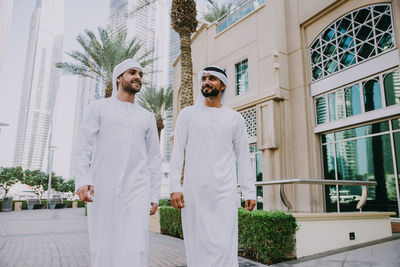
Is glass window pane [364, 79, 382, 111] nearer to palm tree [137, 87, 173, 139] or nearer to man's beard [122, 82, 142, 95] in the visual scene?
man's beard [122, 82, 142, 95]

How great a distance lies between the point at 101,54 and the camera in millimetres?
17203

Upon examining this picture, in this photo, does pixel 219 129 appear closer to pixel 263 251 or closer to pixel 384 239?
pixel 263 251

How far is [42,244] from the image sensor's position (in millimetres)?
7004

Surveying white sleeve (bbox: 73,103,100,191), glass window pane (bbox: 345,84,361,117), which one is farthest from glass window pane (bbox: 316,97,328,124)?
white sleeve (bbox: 73,103,100,191)

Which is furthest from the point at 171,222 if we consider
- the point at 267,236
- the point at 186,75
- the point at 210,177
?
the point at 210,177

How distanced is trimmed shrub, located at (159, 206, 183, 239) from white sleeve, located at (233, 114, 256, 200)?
17.3 feet

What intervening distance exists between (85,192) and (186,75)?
763cm

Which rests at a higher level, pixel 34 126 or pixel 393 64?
pixel 34 126

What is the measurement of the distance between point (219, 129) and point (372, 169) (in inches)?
299

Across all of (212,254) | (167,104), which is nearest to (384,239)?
(212,254)

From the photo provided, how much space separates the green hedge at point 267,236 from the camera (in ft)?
16.8

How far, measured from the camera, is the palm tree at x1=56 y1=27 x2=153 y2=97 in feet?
56.2

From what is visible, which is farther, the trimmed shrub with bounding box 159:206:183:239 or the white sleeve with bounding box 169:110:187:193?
the trimmed shrub with bounding box 159:206:183:239

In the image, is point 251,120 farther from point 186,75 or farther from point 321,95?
point 186,75
